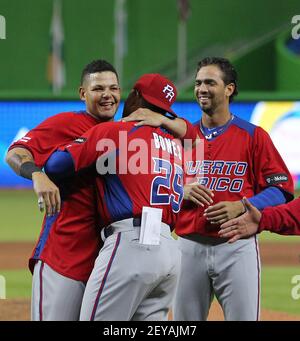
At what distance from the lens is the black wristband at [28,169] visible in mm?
3779

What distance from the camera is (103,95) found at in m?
4.24

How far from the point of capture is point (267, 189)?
182 inches

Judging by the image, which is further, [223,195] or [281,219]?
[223,195]

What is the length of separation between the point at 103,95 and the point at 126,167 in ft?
2.09

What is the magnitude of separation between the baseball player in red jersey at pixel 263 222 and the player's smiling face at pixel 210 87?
774mm

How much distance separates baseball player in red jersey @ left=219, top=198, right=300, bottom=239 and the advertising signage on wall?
11.8m

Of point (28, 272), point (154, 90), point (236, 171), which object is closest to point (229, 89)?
point (236, 171)

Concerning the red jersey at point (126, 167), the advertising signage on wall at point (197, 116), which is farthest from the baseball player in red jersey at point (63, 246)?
the advertising signage on wall at point (197, 116)

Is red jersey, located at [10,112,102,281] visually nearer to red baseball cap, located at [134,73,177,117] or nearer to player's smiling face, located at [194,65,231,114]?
red baseball cap, located at [134,73,177,117]

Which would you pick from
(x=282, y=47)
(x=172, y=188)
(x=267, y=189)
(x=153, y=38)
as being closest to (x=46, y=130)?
(x=172, y=188)

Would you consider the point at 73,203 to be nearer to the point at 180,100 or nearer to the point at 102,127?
the point at 102,127

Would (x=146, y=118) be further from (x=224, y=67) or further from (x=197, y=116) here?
(x=197, y=116)

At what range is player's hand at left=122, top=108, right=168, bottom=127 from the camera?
3852mm

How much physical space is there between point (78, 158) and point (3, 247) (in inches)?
319
